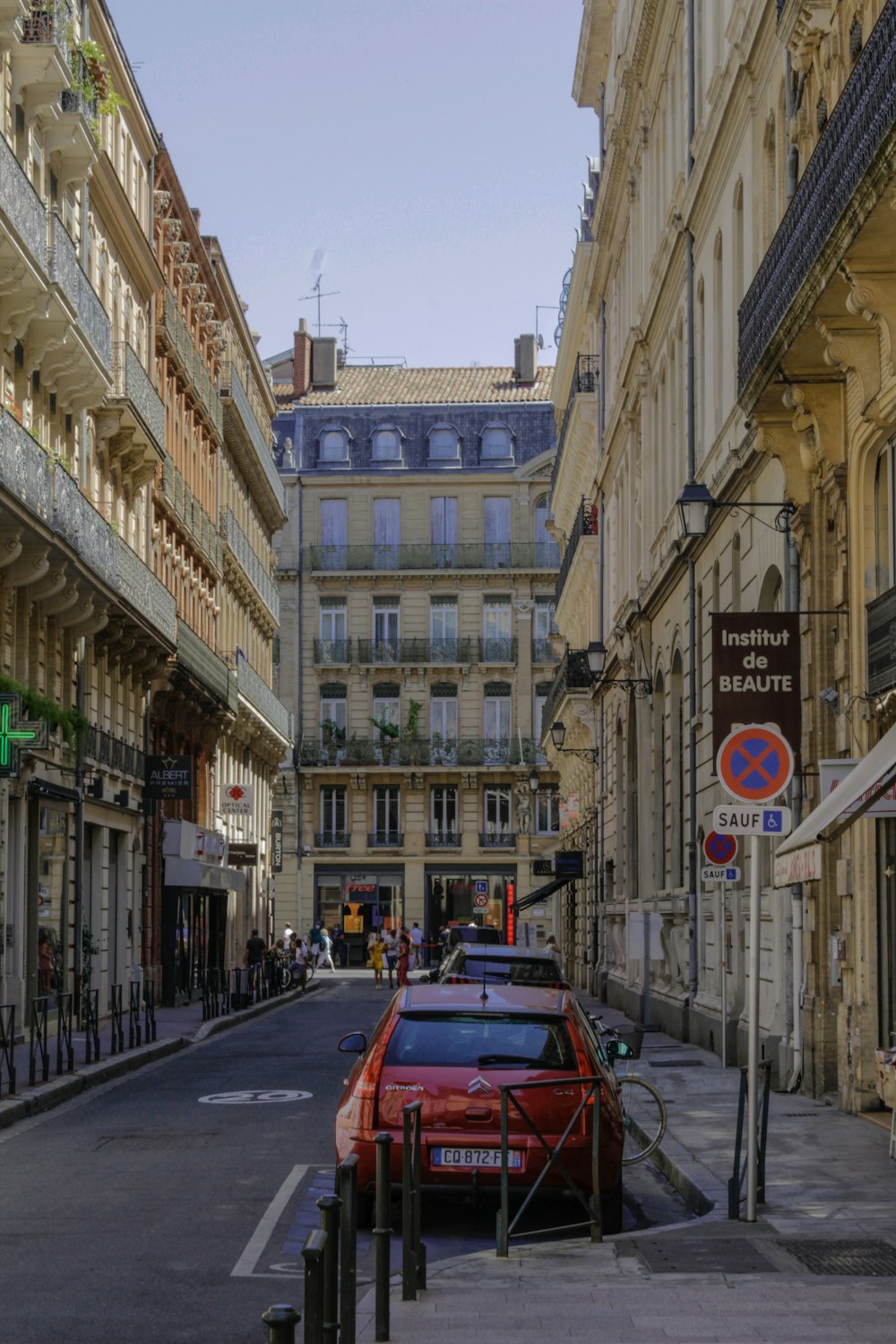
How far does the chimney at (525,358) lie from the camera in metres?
85.6

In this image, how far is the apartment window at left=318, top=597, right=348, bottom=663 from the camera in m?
79.6

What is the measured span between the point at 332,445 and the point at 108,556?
50.5 metres

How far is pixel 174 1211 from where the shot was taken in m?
11.9

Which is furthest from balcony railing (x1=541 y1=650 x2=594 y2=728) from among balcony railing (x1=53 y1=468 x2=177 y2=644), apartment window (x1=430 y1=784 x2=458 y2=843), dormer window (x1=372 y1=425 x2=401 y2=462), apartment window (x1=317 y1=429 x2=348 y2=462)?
apartment window (x1=317 y1=429 x2=348 y2=462)

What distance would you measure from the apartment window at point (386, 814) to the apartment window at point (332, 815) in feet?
4.08

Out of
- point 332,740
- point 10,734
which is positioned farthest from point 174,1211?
point 332,740

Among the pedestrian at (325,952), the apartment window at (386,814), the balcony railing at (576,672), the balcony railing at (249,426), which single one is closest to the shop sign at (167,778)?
the balcony railing at (576,672)

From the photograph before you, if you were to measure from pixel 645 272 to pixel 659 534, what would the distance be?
576 cm

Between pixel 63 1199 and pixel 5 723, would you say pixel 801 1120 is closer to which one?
pixel 63 1199

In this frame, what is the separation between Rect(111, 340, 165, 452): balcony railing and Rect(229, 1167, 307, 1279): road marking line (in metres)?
24.0

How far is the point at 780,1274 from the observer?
937 cm

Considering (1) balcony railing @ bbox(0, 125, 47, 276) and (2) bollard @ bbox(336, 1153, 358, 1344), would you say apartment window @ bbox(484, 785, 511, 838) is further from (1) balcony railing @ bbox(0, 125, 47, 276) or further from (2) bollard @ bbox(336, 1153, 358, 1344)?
(2) bollard @ bbox(336, 1153, 358, 1344)

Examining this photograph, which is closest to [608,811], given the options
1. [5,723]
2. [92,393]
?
[92,393]

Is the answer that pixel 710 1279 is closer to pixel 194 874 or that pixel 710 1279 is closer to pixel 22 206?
pixel 22 206
